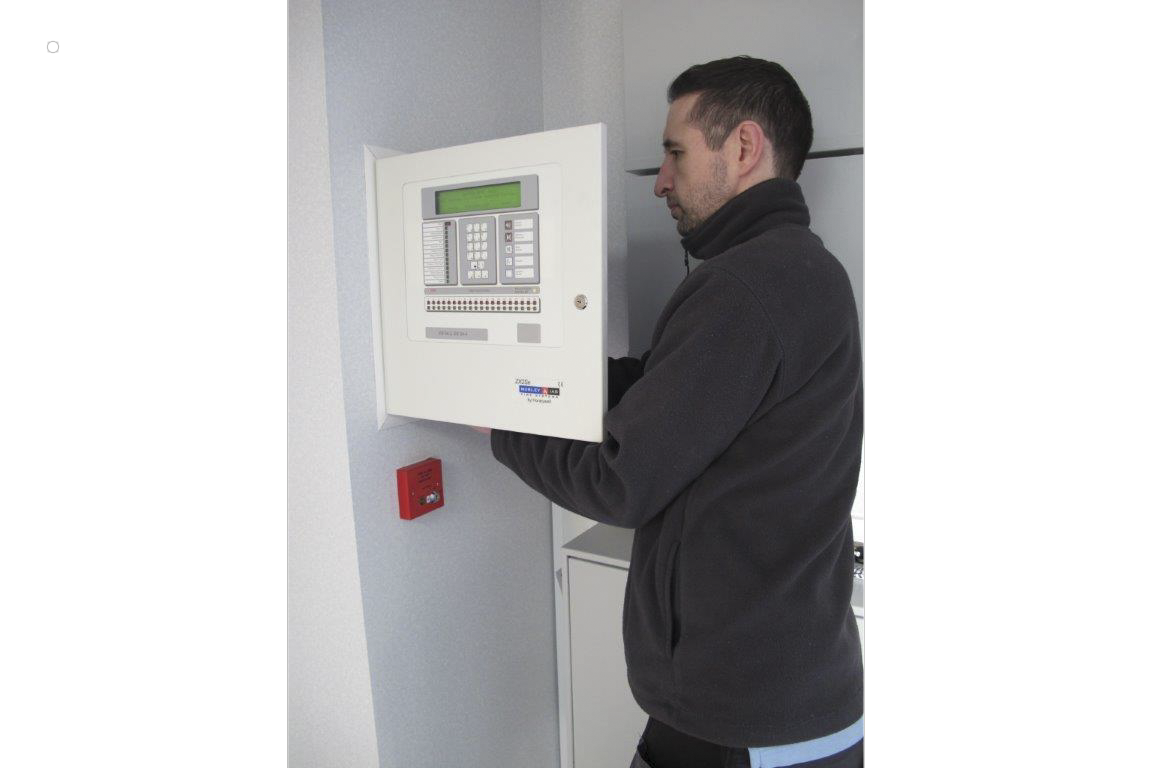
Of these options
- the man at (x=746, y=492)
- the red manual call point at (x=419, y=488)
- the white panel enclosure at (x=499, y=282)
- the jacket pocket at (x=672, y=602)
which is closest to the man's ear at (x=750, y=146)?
the man at (x=746, y=492)

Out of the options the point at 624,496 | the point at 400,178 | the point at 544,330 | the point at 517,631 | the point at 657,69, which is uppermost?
the point at 657,69

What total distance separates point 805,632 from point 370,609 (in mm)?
899

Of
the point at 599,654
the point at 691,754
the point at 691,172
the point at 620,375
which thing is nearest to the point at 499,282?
the point at 620,375

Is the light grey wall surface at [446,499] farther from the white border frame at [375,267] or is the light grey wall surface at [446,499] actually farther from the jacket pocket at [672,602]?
the jacket pocket at [672,602]

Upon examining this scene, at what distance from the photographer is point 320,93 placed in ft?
4.43

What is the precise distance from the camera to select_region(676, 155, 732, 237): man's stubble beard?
49.3 inches

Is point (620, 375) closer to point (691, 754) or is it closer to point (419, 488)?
point (419, 488)

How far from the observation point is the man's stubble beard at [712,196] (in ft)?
4.11

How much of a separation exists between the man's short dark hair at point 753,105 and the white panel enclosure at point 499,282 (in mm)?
241

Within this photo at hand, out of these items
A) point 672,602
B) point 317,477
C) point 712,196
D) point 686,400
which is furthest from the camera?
point 317,477

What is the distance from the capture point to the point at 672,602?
116cm

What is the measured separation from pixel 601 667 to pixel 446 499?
60 centimetres
